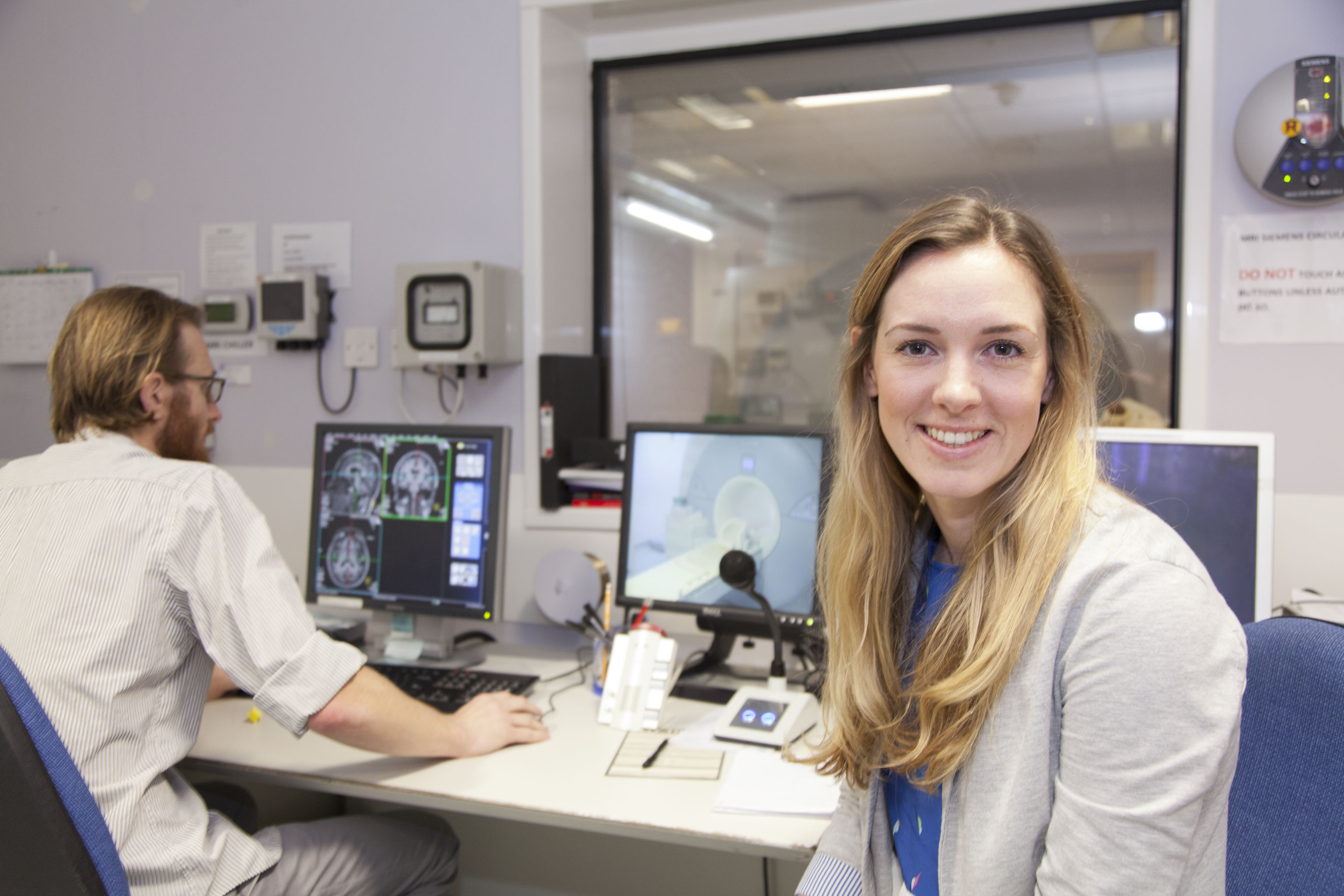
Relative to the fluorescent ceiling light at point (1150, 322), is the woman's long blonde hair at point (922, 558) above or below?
below

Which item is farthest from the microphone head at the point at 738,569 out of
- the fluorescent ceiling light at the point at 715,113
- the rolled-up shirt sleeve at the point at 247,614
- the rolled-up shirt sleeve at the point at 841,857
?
the fluorescent ceiling light at the point at 715,113

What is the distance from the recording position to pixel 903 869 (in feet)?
3.40

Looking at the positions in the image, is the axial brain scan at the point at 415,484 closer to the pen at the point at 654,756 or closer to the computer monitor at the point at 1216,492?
the pen at the point at 654,756

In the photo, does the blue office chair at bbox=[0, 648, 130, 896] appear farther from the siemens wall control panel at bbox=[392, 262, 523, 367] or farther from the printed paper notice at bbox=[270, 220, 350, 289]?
the printed paper notice at bbox=[270, 220, 350, 289]

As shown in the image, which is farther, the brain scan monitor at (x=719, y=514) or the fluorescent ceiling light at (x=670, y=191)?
the fluorescent ceiling light at (x=670, y=191)

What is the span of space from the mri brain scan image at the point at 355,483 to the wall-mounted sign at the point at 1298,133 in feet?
6.29

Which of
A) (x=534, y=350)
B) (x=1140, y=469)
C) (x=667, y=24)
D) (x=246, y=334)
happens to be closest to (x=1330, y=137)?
(x=1140, y=469)

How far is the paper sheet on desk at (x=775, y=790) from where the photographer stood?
1.28 meters

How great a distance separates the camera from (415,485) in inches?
75.9

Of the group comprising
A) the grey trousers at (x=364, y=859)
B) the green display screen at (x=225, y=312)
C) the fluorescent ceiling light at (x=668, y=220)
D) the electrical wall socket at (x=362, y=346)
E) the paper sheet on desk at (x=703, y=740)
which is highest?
the fluorescent ceiling light at (x=668, y=220)

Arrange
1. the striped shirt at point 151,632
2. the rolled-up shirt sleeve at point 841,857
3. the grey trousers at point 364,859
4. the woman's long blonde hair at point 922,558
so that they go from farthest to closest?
the grey trousers at point 364,859
the striped shirt at point 151,632
the rolled-up shirt sleeve at point 841,857
the woman's long blonde hair at point 922,558

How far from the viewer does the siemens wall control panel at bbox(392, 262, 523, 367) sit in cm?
222

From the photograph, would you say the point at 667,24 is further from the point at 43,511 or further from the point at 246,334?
the point at 43,511

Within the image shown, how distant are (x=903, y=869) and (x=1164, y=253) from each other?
174 centimetres
